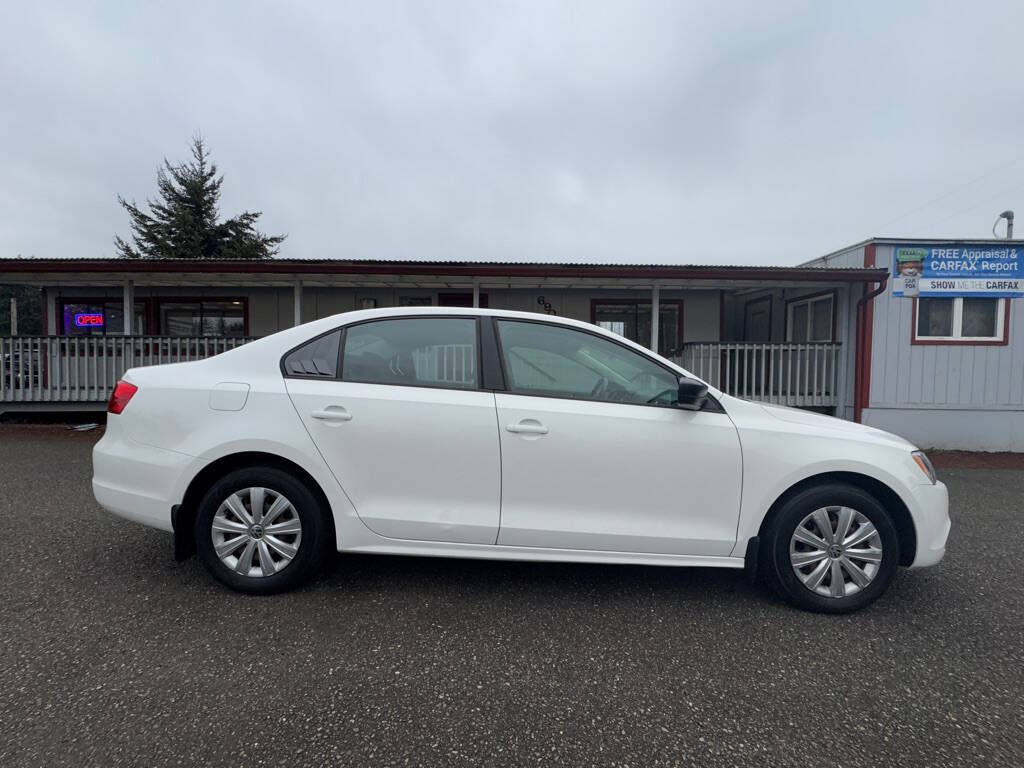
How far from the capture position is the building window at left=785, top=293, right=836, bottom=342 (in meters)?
9.81

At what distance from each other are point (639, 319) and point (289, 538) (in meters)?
10.2

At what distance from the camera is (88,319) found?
1264cm

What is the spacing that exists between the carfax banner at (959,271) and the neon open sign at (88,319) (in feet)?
51.8

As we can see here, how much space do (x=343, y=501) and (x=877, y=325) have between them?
8847 mm

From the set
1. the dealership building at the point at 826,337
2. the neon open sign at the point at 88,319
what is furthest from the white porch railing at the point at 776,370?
the neon open sign at the point at 88,319

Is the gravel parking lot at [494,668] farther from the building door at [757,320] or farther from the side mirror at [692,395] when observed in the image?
the building door at [757,320]

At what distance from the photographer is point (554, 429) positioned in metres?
2.89

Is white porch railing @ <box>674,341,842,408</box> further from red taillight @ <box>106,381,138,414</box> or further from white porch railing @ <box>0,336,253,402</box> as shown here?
red taillight @ <box>106,381,138,414</box>

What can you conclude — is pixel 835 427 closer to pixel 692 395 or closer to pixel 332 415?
pixel 692 395

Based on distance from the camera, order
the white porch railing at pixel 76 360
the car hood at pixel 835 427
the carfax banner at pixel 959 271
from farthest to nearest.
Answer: the white porch railing at pixel 76 360 → the carfax banner at pixel 959 271 → the car hood at pixel 835 427

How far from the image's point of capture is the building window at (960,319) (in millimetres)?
8578

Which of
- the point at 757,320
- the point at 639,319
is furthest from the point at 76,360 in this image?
the point at 757,320

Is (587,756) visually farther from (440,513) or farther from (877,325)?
(877,325)

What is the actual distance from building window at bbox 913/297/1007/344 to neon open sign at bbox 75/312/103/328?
16.1m
